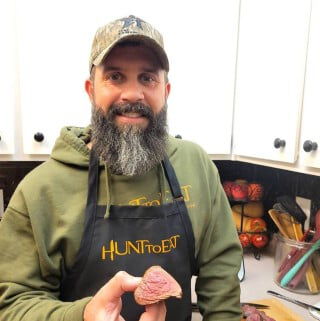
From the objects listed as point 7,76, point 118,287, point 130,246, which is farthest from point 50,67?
point 118,287

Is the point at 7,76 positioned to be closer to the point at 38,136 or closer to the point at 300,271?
the point at 38,136

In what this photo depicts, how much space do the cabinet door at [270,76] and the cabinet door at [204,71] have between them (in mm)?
42

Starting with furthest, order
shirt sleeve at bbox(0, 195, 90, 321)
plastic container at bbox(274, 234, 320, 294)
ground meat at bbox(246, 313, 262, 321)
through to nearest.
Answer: plastic container at bbox(274, 234, 320, 294) < ground meat at bbox(246, 313, 262, 321) < shirt sleeve at bbox(0, 195, 90, 321)

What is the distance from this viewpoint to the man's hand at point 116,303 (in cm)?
46

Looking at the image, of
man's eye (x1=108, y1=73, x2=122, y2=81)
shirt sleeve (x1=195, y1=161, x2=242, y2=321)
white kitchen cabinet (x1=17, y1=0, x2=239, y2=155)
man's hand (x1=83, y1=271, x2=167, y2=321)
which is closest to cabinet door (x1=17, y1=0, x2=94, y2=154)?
white kitchen cabinet (x1=17, y1=0, x2=239, y2=155)

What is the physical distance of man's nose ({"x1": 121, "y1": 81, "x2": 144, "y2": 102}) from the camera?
0.67 m

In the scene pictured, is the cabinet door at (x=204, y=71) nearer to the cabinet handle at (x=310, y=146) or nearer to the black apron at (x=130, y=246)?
the cabinet handle at (x=310, y=146)

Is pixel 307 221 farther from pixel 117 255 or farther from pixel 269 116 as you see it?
pixel 117 255

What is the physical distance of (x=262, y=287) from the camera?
42.6 inches

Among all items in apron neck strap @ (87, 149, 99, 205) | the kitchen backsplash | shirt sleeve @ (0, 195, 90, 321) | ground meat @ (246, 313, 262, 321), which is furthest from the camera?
the kitchen backsplash

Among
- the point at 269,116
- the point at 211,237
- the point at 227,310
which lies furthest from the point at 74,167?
the point at 269,116

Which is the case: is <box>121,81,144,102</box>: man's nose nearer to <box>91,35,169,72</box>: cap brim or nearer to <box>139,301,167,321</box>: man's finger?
<box>91,35,169,72</box>: cap brim

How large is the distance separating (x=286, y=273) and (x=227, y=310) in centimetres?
44

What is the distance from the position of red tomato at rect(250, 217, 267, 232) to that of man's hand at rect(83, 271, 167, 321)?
3.04 ft
